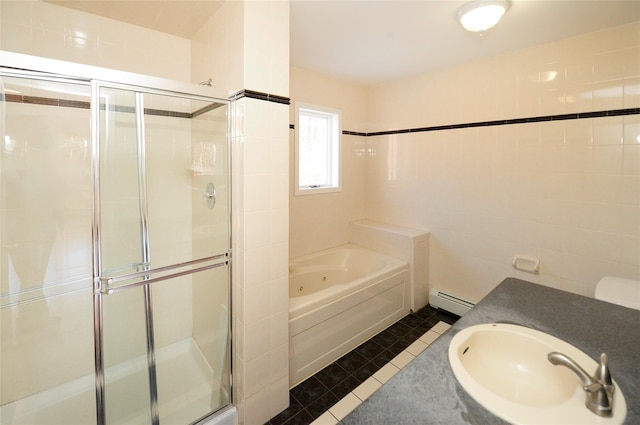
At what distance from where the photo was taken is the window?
3082 mm

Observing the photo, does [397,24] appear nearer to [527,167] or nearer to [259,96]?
[259,96]

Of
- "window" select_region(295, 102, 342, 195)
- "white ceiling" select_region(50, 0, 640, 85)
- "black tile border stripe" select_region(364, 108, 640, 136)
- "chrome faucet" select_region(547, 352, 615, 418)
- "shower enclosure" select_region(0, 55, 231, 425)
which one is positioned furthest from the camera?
"window" select_region(295, 102, 342, 195)

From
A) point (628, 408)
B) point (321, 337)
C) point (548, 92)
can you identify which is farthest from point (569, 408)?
point (548, 92)

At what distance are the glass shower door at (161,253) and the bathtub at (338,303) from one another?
0.52 meters

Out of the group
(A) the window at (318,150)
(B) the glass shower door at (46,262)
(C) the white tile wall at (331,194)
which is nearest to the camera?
(B) the glass shower door at (46,262)

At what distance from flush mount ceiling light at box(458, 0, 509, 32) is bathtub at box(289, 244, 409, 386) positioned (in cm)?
193

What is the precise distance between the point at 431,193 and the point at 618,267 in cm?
147

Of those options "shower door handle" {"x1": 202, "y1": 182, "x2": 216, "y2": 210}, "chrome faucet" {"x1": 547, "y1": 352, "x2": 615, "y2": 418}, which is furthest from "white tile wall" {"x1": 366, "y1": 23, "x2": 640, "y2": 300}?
"shower door handle" {"x1": 202, "y1": 182, "x2": 216, "y2": 210}

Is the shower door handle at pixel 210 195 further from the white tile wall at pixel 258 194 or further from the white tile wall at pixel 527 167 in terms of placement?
the white tile wall at pixel 527 167

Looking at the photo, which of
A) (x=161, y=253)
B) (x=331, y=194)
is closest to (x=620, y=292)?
(x=331, y=194)

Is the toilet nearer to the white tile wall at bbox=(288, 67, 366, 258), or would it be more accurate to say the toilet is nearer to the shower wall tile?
the white tile wall at bbox=(288, 67, 366, 258)

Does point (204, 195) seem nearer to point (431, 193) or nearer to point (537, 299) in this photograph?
point (537, 299)

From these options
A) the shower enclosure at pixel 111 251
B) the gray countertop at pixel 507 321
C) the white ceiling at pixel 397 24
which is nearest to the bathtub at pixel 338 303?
the shower enclosure at pixel 111 251

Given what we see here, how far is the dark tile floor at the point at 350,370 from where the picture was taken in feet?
5.77
